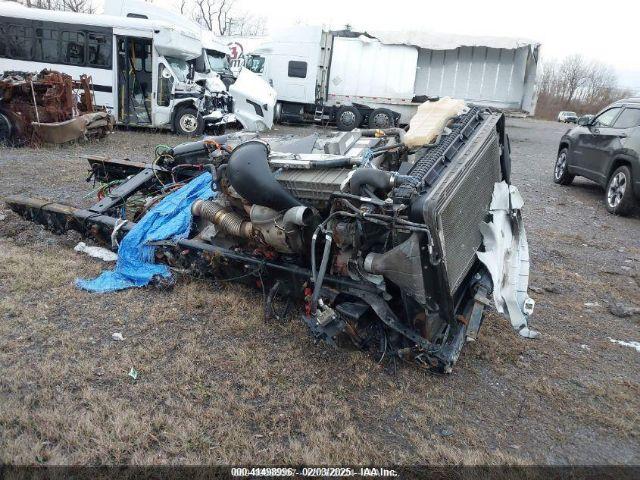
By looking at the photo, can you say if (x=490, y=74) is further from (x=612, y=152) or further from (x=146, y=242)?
(x=146, y=242)

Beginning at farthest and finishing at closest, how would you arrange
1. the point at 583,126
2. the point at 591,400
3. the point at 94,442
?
the point at 583,126, the point at 591,400, the point at 94,442

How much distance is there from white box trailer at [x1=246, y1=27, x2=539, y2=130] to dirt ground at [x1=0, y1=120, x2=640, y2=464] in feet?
42.6

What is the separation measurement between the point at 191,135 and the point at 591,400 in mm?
11881

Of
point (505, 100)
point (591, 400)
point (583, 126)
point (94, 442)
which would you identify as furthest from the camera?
point (505, 100)

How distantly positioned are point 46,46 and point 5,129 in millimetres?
4575

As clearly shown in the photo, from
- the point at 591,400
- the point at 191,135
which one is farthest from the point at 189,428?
the point at 191,135

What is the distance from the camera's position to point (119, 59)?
13000 millimetres

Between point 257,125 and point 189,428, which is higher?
point 257,125

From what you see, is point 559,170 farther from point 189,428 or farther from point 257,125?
point 189,428

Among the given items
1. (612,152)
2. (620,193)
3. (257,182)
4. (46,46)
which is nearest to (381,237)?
(257,182)

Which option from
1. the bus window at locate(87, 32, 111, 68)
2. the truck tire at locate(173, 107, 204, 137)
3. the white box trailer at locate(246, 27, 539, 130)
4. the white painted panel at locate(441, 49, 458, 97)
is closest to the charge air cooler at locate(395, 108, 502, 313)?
the truck tire at locate(173, 107, 204, 137)

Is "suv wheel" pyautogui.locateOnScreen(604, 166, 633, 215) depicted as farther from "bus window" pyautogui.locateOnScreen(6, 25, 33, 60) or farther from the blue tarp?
"bus window" pyautogui.locateOnScreen(6, 25, 33, 60)

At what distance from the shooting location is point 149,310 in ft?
12.0

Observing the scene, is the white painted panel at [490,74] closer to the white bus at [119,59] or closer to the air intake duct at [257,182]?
the white bus at [119,59]
